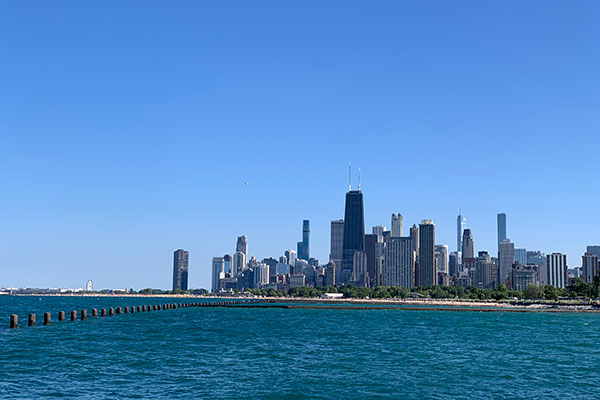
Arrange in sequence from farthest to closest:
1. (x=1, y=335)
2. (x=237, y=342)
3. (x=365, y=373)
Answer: (x=1, y=335), (x=237, y=342), (x=365, y=373)

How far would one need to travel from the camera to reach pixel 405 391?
41.2m

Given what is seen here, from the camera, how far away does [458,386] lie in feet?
142

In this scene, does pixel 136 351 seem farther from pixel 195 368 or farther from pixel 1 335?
pixel 1 335

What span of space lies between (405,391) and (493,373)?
1178cm

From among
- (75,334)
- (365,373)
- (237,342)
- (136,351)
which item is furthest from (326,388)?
(75,334)

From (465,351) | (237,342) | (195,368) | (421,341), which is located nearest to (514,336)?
(421,341)

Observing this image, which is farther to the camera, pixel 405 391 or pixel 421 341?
pixel 421 341

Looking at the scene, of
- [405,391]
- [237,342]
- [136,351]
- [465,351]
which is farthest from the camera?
[237,342]

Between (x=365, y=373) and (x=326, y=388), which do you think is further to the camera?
(x=365, y=373)

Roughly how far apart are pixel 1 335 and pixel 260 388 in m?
48.2

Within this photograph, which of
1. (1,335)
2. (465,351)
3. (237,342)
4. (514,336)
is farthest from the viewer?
(514,336)

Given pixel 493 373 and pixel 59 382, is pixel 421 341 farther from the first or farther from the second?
pixel 59 382

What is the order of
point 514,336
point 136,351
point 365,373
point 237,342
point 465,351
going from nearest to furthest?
point 365,373, point 136,351, point 465,351, point 237,342, point 514,336

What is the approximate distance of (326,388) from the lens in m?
41.6
